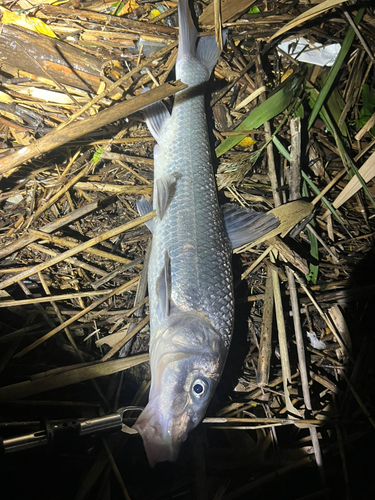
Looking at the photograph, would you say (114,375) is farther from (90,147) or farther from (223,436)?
(90,147)

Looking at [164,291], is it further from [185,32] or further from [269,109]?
[185,32]

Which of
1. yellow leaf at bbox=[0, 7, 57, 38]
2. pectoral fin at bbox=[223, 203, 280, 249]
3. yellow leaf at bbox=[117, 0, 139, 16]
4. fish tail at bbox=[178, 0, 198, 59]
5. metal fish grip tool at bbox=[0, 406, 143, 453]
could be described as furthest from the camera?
yellow leaf at bbox=[117, 0, 139, 16]

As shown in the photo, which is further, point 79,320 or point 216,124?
point 216,124

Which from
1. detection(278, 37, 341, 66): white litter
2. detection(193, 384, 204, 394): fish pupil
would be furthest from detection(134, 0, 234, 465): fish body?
detection(278, 37, 341, 66): white litter

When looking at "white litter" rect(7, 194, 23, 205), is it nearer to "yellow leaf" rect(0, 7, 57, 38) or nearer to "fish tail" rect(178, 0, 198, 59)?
"yellow leaf" rect(0, 7, 57, 38)

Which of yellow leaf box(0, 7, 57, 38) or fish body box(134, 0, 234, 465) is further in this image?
yellow leaf box(0, 7, 57, 38)

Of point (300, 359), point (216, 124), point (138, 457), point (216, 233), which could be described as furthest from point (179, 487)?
point (216, 124)
